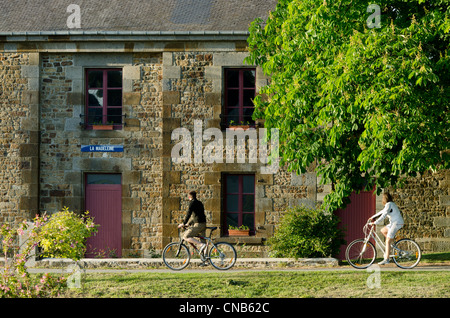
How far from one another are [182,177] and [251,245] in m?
2.62

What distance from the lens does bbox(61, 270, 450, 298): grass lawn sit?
1022cm

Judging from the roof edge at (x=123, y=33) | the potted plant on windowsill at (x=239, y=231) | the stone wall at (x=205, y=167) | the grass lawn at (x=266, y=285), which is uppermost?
the roof edge at (x=123, y=33)

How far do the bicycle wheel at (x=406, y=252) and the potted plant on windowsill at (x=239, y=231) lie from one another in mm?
4348

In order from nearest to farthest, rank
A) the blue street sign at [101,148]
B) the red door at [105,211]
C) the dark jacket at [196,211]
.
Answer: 1. the dark jacket at [196,211]
2. the blue street sign at [101,148]
3. the red door at [105,211]

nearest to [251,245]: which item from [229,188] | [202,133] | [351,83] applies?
[229,188]

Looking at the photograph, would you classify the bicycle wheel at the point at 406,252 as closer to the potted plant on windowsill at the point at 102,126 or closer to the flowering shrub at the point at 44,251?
the flowering shrub at the point at 44,251

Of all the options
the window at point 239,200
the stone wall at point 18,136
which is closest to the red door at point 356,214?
the window at point 239,200

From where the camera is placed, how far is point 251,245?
1614cm

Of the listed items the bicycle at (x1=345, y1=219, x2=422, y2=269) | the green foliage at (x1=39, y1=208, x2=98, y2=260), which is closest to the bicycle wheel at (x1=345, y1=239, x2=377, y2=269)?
the bicycle at (x1=345, y1=219, x2=422, y2=269)

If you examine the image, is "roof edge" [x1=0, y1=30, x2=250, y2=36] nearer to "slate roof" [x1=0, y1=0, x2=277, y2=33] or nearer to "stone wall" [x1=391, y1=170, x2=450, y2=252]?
"slate roof" [x1=0, y1=0, x2=277, y2=33]

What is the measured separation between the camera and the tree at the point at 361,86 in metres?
11.1

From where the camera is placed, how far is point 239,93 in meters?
16.6

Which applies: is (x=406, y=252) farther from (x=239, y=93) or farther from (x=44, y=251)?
(x=44, y=251)

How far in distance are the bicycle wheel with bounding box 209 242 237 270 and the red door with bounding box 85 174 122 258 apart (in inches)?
183
